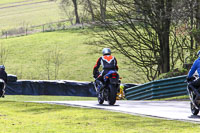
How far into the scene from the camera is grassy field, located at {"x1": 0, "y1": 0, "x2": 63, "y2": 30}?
328ft

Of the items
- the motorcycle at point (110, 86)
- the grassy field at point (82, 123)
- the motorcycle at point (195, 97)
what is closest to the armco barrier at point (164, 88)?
the motorcycle at point (110, 86)

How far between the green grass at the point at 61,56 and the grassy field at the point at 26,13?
68.4 feet

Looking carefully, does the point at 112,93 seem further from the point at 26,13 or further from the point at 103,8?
the point at 26,13

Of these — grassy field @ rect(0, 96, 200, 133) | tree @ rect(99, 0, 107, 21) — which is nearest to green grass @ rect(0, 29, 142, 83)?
tree @ rect(99, 0, 107, 21)

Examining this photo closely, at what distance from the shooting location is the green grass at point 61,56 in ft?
165

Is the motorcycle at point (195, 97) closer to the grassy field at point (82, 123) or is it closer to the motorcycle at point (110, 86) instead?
the grassy field at point (82, 123)

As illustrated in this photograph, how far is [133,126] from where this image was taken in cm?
1048

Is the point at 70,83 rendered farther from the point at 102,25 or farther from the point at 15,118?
the point at 15,118

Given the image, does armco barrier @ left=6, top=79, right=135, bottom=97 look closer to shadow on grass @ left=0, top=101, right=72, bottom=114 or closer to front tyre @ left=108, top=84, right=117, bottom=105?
shadow on grass @ left=0, top=101, right=72, bottom=114

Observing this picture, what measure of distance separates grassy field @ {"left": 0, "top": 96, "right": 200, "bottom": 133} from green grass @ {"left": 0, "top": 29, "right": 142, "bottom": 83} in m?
30.4

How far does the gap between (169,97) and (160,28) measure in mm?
6704

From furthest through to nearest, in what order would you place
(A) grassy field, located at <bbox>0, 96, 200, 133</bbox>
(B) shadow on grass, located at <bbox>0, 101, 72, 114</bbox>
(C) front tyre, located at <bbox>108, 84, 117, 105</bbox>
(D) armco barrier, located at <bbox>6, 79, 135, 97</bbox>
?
(D) armco barrier, located at <bbox>6, 79, 135, 97</bbox> < (C) front tyre, located at <bbox>108, 84, 117, 105</bbox> < (B) shadow on grass, located at <bbox>0, 101, 72, 114</bbox> < (A) grassy field, located at <bbox>0, 96, 200, 133</bbox>

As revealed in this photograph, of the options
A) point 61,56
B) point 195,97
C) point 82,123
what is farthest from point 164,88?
point 61,56

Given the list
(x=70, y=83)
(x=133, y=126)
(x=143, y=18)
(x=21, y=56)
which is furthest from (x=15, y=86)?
(x=21, y=56)
